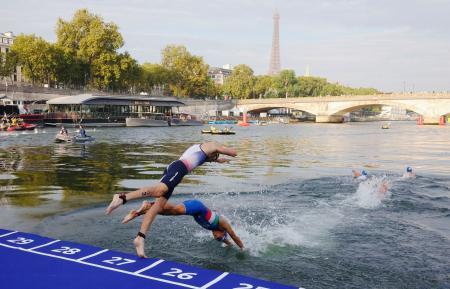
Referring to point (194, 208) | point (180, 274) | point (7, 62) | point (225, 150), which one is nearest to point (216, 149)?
point (225, 150)

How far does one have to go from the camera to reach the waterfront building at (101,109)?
2825 inches

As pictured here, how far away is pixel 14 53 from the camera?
84875 millimetres

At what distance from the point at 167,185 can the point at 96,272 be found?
1789 mm

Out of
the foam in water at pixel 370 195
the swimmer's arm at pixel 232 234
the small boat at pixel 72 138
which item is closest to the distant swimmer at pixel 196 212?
the swimmer's arm at pixel 232 234

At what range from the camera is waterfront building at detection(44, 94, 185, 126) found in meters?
71.8

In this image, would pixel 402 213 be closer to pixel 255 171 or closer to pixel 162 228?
pixel 162 228

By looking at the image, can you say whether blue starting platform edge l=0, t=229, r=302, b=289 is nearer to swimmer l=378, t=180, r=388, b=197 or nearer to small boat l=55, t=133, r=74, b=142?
swimmer l=378, t=180, r=388, b=197

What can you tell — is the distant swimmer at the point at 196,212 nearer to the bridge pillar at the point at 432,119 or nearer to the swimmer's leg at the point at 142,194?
the swimmer's leg at the point at 142,194

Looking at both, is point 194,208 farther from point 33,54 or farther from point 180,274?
point 33,54

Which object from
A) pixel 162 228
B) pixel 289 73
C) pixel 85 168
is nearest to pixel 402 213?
pixel 162 228

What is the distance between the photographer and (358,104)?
366ft

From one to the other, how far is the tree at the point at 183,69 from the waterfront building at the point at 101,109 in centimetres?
3570

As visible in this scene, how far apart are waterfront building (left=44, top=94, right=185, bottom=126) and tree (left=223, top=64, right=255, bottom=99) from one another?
64.1m

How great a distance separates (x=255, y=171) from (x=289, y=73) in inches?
5618
